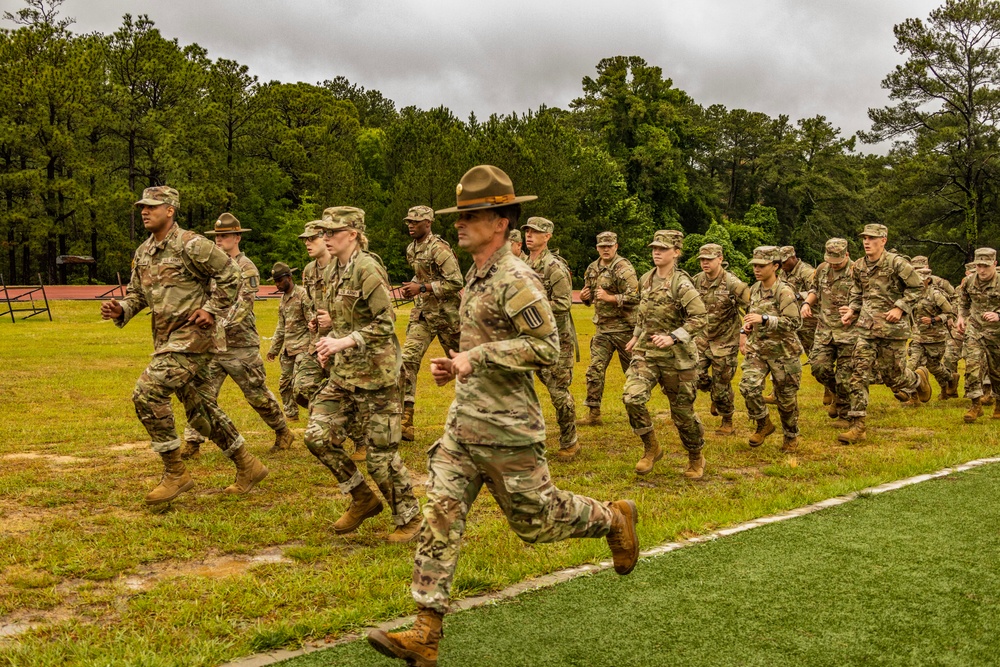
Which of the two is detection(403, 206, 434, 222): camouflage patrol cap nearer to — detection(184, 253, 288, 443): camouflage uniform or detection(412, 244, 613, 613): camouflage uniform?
detection(184, 253, 288, 443): camouflage uniform

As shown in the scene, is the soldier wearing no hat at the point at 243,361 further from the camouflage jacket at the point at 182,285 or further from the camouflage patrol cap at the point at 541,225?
the camouflage patrol cap at the point at 541,225

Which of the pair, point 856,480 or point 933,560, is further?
point 856,480

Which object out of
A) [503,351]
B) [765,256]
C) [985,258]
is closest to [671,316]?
[765,256]

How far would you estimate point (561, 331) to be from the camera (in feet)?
35.8

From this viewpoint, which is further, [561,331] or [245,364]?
[561,331]

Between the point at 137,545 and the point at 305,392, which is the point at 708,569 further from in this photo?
the point at 305,392

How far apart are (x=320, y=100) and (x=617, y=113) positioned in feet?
74.1

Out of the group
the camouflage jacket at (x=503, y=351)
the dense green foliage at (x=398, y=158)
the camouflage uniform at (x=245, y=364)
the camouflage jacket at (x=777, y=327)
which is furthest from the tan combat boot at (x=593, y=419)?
the dense green foliage at (x=398, y=158)

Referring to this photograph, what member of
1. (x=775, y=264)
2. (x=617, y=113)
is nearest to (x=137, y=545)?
(x=775, y=264)

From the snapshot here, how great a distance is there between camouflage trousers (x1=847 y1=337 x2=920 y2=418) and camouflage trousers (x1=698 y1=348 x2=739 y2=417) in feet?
4.91

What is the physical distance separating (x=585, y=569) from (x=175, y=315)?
4023 mm

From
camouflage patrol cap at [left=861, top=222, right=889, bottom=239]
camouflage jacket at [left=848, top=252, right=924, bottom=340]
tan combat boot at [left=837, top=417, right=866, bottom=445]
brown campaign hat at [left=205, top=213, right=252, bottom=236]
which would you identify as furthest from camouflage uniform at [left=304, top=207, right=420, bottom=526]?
camouflage patrol cap at [left=861, top=222, right=889, bottom=239]

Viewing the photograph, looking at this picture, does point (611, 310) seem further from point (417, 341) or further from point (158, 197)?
point (158, 197)

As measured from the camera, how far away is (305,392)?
971 centimetres
